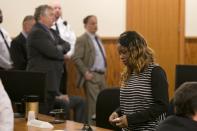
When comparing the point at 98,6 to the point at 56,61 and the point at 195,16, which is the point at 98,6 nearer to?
the point at 195,16

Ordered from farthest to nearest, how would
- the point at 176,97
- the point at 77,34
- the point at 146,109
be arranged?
the point at 77,34, the point at 146,109, the point at 176,97

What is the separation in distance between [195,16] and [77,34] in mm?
1979

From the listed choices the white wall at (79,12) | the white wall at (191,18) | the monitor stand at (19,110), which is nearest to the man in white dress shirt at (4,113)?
the monitor stand at (19,110)

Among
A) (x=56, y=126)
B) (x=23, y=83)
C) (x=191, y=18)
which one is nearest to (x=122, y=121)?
(x=56, y=126)

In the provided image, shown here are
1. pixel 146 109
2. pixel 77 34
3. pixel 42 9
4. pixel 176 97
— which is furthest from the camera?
pixel 77 34

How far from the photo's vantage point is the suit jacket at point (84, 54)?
277 inches

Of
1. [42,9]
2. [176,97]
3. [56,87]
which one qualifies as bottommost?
[56,87]

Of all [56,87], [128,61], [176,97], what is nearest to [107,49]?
[56,87]

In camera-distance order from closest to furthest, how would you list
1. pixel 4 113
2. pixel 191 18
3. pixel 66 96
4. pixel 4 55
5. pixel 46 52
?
pixel 4 113 < pixel 46 52 < pixel 4 55 < pixel 66 96 < pixel 191 18

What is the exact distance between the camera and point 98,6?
26.5ft

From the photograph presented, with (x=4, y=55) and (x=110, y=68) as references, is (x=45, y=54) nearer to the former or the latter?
(x=4, y=55)

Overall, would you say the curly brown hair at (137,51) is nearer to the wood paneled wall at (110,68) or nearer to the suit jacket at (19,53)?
the suit jacket at (19,53)

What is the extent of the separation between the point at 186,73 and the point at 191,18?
3429 mm

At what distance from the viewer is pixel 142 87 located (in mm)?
3416
